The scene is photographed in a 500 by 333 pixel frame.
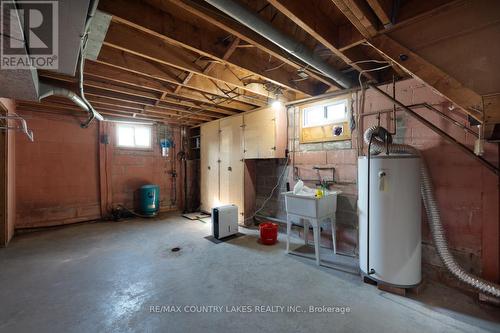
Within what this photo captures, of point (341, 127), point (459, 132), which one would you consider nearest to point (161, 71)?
point (341, 127)

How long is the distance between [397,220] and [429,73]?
138cm

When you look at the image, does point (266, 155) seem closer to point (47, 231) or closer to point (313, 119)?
point (313, 119)

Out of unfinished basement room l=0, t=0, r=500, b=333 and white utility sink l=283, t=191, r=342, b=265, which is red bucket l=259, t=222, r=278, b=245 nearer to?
unfinished basement room l=0, t=0, r=500, b=333

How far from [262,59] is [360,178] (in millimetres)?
1774

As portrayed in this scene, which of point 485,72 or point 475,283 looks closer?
point 485,72

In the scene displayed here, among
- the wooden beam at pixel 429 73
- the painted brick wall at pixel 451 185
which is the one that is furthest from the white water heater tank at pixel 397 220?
the wooden beam at pixel 429 73

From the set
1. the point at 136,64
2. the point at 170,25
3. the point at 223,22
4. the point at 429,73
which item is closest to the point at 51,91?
the point at 136,64

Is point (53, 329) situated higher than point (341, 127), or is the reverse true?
point (341, 127)

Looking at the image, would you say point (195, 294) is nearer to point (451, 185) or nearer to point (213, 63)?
point (213, 63)

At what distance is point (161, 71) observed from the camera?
8.94 ft

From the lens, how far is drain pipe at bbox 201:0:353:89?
4.56ft

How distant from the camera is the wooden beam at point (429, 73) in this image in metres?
1.30

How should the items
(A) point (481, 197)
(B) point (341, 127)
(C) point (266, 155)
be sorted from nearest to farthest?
(A) point (481, 197) < (B) point (341, 127) < (C) point (266, 155)

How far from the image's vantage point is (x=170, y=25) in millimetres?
1859
